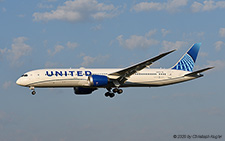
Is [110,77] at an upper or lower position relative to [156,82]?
upper

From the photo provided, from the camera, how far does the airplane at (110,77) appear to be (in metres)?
56.8

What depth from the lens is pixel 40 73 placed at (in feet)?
188

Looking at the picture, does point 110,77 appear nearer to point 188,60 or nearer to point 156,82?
point 156,82

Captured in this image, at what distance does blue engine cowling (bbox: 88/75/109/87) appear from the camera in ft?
184

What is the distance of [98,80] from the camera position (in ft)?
185

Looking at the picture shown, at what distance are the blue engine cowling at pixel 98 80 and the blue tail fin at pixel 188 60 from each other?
572 inches

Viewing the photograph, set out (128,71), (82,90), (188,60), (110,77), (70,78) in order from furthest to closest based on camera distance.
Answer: (188,60) < (82,90) < (110,77) < (128,71) < (70,78)

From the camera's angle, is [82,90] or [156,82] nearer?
[156,82]

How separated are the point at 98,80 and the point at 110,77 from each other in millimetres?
2958

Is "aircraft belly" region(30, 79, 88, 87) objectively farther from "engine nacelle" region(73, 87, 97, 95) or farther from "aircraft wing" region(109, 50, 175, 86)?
"engine nacelle" region(73, 87, 97, 95)

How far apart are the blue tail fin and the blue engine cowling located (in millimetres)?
14523

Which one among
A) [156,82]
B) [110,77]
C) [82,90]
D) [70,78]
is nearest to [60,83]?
[70,78]

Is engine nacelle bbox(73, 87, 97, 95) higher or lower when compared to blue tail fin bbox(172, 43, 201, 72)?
lower

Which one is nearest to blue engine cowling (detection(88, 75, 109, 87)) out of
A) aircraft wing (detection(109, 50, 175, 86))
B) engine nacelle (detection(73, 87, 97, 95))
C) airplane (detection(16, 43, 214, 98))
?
airplane (detection(16, 43, 214, 98))
